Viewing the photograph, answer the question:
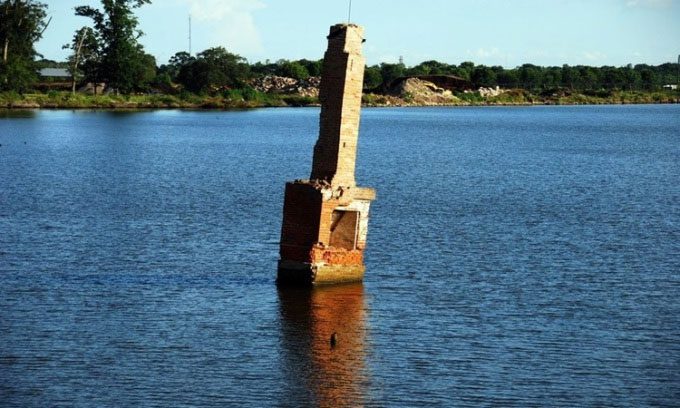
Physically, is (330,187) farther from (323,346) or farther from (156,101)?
(156,101)

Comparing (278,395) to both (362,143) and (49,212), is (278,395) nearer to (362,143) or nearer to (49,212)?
(49,212)

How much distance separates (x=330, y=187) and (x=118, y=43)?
103 meters

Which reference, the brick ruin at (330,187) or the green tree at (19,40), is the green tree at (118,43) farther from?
the brick ruin at (330,187)

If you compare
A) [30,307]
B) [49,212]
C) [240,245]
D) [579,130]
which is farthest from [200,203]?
[579,130]

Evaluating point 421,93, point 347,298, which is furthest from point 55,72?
point 347,298

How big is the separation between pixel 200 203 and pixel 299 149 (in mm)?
36642

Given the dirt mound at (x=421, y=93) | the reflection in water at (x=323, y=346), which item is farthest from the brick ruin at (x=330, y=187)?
the dirt mound at (x=421, y=93)

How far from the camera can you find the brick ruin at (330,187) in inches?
1112

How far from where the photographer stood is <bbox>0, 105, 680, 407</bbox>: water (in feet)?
70.0

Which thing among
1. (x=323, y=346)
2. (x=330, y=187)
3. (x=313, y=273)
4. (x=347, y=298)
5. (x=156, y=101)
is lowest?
(x=156, y=101)

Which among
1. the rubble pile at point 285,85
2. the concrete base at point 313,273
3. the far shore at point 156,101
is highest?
the rubble pile at point 285,85

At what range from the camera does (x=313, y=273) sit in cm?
2838

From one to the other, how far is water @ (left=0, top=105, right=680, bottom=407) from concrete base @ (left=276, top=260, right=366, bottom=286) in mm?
370

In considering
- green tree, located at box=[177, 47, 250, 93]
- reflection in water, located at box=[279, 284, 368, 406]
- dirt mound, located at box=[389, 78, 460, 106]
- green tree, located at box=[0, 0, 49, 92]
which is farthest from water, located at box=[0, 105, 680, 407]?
dirt mound, located at box=[389, 78, 460, 106]
